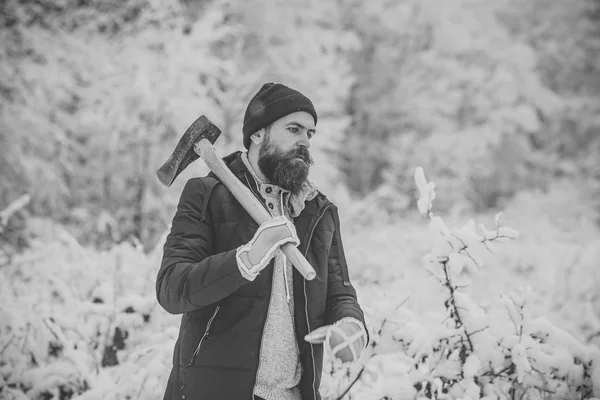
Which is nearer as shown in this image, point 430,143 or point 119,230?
point 119,230

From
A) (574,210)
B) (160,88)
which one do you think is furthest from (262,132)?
(574,210)

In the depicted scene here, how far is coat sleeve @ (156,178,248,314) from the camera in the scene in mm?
1484

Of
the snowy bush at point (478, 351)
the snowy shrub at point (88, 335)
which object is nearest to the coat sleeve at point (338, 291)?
the snowy bush at point (478, 351)

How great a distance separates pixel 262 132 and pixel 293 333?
0.78 meters

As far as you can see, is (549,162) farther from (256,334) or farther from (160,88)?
(256,334)

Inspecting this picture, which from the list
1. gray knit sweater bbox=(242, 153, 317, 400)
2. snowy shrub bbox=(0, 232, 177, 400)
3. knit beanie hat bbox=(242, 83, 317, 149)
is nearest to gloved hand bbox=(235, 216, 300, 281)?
gray knit sweater bbox=(242, 153, 317, 400)

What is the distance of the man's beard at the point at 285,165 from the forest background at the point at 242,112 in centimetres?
119

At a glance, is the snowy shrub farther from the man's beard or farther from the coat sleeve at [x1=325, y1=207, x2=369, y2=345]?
A: the man's beard

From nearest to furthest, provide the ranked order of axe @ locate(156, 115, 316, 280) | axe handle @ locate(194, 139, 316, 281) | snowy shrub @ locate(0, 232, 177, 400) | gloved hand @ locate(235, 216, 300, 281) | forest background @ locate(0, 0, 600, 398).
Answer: gloved hand @ locate(235, 216, 300, 281) < axe handle @ locate(194, 139, 316, 281) < axe @ locate(156, 115, 316, 280) < snowy shrub @ locate(0, 232, 177, 400) < forest background @ locate(0, 0, 600, 398)

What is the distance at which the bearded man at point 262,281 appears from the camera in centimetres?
152

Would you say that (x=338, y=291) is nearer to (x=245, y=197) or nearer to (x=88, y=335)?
(x=245, y=197)

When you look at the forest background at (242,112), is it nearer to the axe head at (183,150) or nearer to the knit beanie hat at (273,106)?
the knit beanie hat at (273,106)

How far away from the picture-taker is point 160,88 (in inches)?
246

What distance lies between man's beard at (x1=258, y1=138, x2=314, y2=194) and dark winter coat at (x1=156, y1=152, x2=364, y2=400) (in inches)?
3.4
